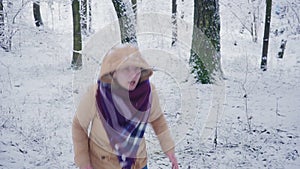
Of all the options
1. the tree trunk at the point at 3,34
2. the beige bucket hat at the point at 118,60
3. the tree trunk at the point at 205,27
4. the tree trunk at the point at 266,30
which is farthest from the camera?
the tree trunk at the point at 266,30

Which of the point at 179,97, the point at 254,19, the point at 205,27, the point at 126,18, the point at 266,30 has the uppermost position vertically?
the point at 126,18

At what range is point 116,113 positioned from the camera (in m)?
2.01

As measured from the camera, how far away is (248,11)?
1755cm

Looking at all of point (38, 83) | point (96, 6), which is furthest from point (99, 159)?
point (96, 6)

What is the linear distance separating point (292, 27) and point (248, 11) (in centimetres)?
242

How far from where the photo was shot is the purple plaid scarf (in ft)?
6.46

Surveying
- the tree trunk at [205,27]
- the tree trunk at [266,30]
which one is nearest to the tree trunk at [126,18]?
the tree trunk at [205,27]

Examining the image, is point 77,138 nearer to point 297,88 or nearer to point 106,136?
point 106,136

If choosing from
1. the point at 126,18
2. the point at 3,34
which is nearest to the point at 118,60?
the point at 126,18

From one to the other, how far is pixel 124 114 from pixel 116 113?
5 cm

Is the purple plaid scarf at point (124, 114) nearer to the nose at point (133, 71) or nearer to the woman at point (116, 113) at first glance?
the woman at point (116, 113)

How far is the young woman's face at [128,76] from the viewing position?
1.92 metres

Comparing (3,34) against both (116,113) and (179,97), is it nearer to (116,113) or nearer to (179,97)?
(179,97)

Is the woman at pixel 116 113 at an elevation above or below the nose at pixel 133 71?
below
